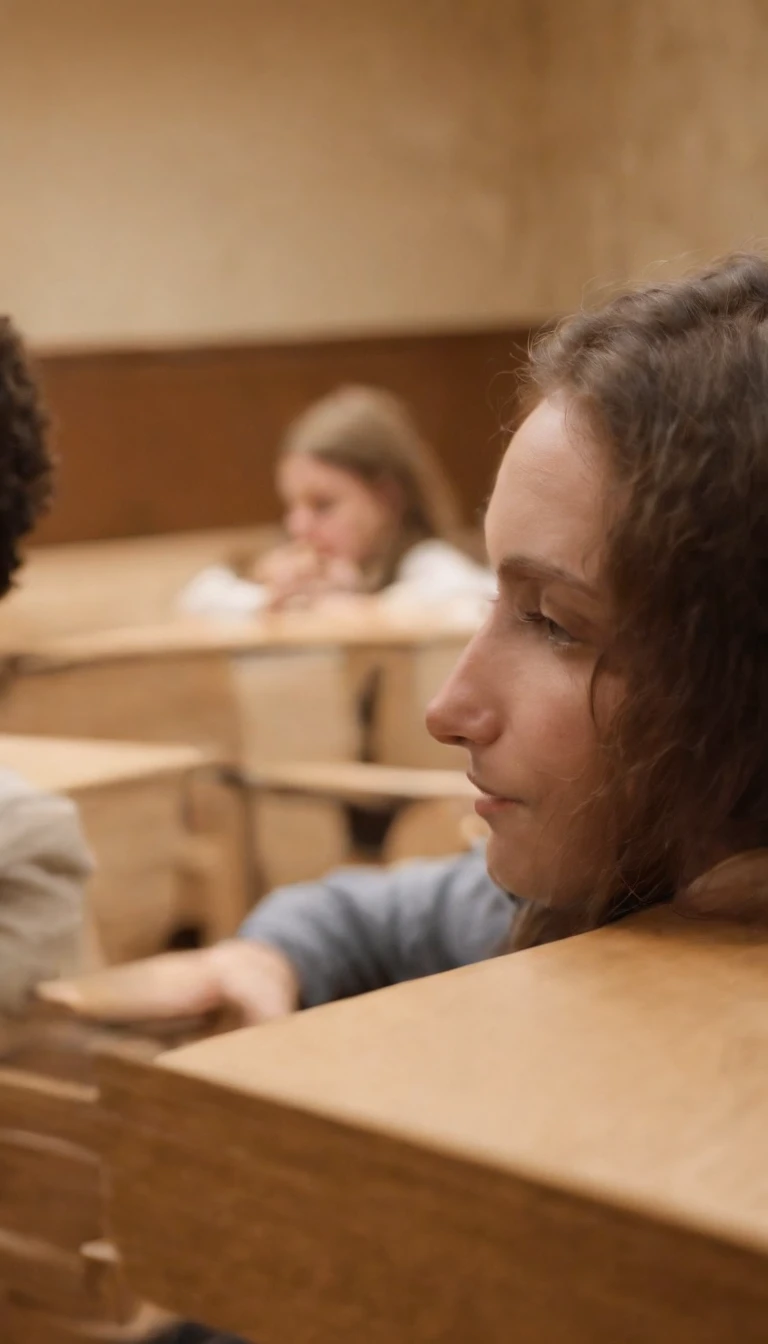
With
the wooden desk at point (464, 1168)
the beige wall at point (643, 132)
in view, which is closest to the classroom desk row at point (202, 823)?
the wooden desk at point (464, 1168)

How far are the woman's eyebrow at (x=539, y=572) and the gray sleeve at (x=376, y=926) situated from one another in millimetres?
364

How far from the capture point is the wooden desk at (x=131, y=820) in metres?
1.21

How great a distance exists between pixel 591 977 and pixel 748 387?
21 centimetres

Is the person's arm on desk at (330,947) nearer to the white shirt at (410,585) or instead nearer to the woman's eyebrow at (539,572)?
the woman's eyebrow at (539,572)

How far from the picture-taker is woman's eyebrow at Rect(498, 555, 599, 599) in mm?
541

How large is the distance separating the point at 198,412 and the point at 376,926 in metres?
3.69

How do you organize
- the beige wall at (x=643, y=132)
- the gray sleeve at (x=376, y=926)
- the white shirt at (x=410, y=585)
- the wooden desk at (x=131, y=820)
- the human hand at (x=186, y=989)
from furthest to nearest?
1. the beige wall at (x=643, y=132)
2. the white shirt at (x=410, y=585)
3. the wooden desk at (x=131, y=820)
4. the gray sleeve at (x=376, y=926)
5. the human hand at (x=186, y=989)

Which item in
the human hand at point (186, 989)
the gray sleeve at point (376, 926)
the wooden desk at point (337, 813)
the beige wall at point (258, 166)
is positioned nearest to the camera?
the human hand at point (186, 989)

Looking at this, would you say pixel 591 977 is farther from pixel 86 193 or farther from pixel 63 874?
pixel 86 193

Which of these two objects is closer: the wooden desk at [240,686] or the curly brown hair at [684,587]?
the curly brown hair at [684,587]

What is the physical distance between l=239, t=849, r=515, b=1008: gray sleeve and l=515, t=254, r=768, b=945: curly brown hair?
36 centimetres

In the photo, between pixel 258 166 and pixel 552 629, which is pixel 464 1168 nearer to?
pixel 552 629

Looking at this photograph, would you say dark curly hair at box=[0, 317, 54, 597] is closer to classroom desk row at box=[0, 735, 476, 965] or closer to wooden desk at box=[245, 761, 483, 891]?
classroom desk row at box=[0, 735, 476, 965]

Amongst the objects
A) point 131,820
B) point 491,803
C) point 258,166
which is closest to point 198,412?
point 258,166
